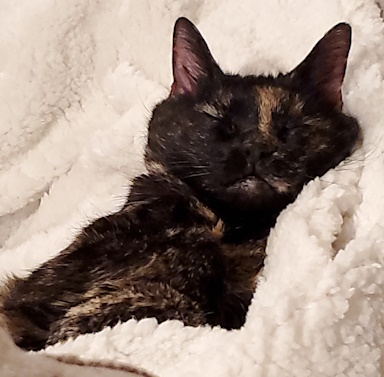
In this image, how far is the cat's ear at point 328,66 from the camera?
3.84 ft

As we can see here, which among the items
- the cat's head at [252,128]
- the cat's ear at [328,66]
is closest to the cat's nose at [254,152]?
the cat's head at [252,128]

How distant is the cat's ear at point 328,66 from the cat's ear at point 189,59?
0.15m

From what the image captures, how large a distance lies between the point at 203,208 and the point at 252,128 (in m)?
0.15

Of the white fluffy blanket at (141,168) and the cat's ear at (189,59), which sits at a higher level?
the cat's ear at (189,59)

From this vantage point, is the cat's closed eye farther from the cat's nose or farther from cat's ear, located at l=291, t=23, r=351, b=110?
cat's ear, located at l=291, t=23, r=351, b=110

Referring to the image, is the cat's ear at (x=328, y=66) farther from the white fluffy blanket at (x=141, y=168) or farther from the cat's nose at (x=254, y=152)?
the cat's nose at (x=254, y=152)

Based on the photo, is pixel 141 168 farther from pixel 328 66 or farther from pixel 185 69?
pixel 328 66

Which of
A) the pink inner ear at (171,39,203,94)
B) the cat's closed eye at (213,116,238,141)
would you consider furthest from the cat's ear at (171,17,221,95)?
the cat's closed eye at (213,116,238,141)

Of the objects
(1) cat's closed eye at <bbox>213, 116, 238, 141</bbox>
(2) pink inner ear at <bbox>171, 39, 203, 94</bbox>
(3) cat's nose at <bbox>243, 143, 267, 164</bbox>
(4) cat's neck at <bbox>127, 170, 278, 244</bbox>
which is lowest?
(4) cat's neck at <bbox>127, 170, 278, 244</bbox>

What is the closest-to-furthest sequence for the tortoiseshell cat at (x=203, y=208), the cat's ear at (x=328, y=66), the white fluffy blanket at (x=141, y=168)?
the white fluffy blanket at (x=141, y=168) → the tortoiseshell cat at (x=203, y=208) → the cat's ear at (x=328, y=66)

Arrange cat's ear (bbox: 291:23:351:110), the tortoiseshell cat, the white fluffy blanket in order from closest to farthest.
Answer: the white fluffy blanket → the tortoiseshell cat → cat's ear (bbox: 291:23:351:110)

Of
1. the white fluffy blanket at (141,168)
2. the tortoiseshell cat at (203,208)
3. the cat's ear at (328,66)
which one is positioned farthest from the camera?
the cat's ear at (328,66)

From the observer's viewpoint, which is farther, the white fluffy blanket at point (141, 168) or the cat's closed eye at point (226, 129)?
the cat's closed eye at point (226, 129)

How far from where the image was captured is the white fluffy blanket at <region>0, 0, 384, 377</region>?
88cm
